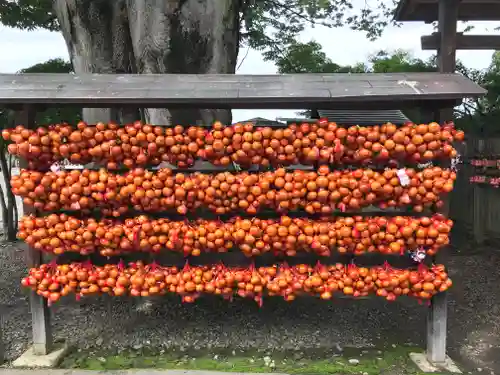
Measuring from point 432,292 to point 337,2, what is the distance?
12176 mm

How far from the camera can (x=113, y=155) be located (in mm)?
3846

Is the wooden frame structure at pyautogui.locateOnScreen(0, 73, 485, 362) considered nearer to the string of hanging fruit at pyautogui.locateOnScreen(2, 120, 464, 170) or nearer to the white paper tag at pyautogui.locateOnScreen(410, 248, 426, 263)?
the string of hanging fruit at pyautogui.locateOnScreen(2, 120, 464, 170)

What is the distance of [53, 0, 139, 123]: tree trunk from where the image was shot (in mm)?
5914

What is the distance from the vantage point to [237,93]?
3676 mm

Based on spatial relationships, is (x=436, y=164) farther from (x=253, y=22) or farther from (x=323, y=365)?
(x=253, y=22)

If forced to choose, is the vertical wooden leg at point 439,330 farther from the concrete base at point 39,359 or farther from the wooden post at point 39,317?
the wooden post at point 39,317

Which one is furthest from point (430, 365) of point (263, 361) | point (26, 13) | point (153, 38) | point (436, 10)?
point (26, 13)

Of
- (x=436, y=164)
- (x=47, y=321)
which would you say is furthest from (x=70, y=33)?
(x=436, y=164)

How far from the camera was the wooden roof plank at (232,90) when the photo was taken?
143 inches

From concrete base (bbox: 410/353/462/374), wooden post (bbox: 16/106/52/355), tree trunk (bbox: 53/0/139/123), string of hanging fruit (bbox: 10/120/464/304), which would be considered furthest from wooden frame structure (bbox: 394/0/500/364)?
wooden post (bbox: 16/106/52/355)

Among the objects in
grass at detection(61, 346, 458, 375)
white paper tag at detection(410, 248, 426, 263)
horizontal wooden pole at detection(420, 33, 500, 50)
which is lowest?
grass at detection(61, 346, 458, 375)

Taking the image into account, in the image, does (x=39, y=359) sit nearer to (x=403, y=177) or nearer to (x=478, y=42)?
(x=403, y=177)

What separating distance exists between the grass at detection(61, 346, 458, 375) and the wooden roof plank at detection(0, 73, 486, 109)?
98.0 inches

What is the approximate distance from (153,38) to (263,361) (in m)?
4.07
